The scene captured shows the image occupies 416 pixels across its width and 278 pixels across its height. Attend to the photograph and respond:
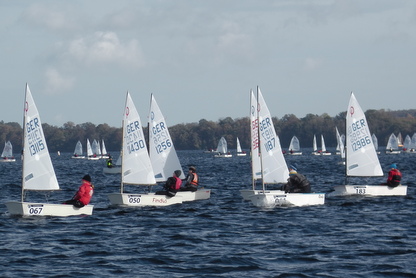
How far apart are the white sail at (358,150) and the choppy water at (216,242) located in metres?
6.50

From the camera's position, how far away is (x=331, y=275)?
1761cm

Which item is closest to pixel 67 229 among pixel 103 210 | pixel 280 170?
pixel 103 210

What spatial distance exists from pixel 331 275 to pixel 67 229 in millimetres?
10867

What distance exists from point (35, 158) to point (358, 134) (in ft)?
57.9

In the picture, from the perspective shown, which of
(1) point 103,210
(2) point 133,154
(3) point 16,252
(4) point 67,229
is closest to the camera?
(3) point 16,252

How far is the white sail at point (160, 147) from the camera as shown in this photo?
38688 mm

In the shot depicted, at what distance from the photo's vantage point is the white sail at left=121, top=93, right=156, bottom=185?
34562 millimetres

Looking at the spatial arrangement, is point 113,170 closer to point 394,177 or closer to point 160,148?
point 160,148

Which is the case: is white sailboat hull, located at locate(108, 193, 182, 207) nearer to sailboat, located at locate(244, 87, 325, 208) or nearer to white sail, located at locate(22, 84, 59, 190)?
white sail, located at locate(22, 84, 59, 190)

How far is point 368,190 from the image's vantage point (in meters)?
35.7

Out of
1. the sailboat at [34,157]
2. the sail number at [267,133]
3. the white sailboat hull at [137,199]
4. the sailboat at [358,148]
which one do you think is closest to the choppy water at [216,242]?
the white sailboat hull at [137,199]

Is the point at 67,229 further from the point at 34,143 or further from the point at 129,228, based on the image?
the point at 34,143

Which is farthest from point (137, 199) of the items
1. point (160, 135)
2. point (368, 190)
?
point (368, 190)

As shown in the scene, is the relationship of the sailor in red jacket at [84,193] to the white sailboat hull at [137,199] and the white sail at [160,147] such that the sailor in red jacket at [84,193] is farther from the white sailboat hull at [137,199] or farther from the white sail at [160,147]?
the white sail at [160,147]
